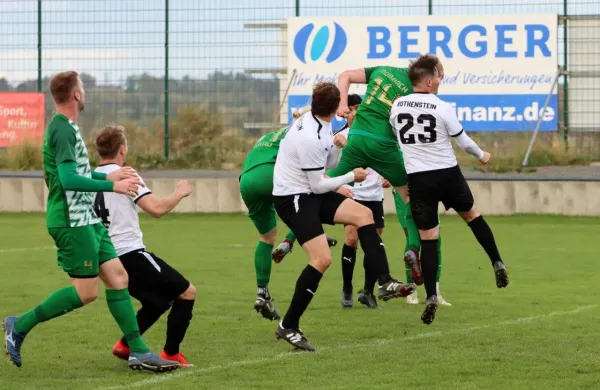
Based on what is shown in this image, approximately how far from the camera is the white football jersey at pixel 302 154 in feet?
30.2

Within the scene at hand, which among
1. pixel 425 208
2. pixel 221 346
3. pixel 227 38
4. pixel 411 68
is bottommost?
pixel 221 346

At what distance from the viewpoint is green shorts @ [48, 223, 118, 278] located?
26.5 feet

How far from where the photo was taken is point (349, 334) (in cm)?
1009

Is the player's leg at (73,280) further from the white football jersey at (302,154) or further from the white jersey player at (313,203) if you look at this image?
the white football jersey at (302,154)

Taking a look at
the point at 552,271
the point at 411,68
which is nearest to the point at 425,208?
the point at 411,68

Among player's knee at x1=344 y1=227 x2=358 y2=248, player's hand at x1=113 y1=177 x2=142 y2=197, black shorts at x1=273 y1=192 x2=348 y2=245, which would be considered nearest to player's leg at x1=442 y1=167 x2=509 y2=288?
black shorts at x1=273 y1=192 x2=348 y2=245

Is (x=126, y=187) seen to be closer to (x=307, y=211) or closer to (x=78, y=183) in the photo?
(x=78, y=183)

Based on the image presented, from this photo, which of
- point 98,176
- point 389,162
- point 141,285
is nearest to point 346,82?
point 389,162

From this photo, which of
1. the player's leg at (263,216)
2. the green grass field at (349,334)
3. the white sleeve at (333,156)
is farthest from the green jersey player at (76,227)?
the player's leg at (263,216)

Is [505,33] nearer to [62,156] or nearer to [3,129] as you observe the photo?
[3,129]

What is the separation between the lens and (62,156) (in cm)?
791

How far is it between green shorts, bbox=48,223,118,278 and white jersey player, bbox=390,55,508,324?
2896mm

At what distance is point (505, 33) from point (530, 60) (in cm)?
72

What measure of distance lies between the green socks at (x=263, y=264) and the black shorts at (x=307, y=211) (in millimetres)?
1701
